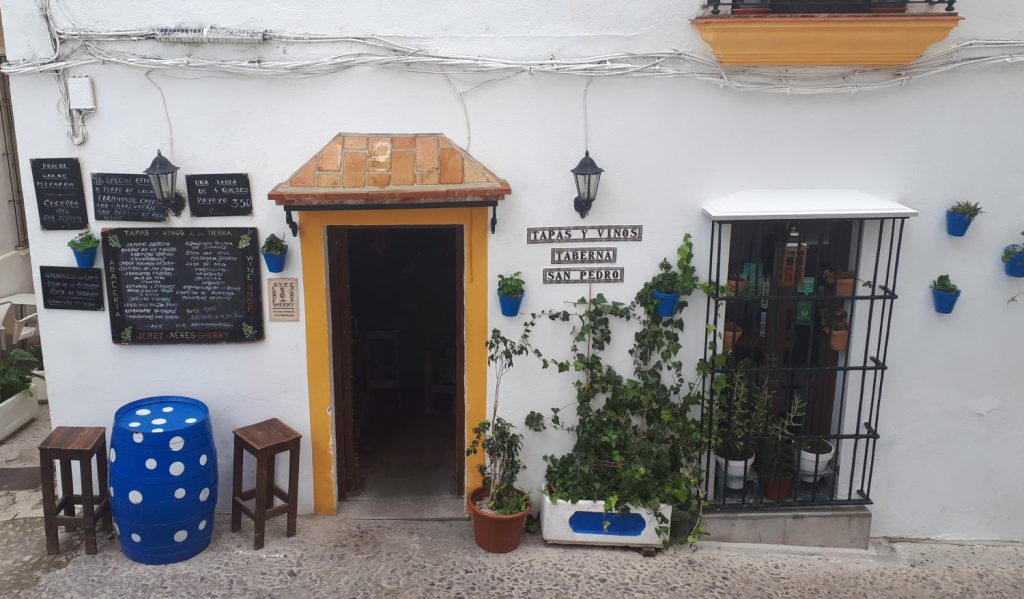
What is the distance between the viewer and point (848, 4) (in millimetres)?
4797

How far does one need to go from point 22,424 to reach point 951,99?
7.79 m

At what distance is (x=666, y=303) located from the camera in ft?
17.2

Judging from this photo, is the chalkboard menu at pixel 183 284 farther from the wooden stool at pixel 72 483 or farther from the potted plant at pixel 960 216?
the potted plant at pixel 960 216

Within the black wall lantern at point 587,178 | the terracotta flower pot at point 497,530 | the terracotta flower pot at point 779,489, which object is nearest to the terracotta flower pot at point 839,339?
the terracotta flower pot at point 779,489

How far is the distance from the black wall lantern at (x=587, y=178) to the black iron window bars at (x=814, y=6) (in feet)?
3.67

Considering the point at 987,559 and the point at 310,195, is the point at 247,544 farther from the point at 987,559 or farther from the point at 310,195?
the point at 987,559

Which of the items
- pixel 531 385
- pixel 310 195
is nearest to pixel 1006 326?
pixel 531 385

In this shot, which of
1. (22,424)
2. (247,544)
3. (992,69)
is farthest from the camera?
(22,424)

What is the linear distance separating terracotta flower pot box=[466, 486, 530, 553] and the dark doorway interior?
1.07 meters

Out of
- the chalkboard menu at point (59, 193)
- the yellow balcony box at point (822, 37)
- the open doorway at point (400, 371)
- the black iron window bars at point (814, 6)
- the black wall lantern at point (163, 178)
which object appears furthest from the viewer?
the open doorway at point (400, 371)

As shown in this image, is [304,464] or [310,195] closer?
[310,195]

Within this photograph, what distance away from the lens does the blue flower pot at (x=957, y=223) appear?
5152 millimetres

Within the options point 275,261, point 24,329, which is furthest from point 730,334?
point 24,329

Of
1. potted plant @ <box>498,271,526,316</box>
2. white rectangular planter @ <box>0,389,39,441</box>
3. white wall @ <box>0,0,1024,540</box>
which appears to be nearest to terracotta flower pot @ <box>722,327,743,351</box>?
white wall @ <box>0,0,1024,540</box>
